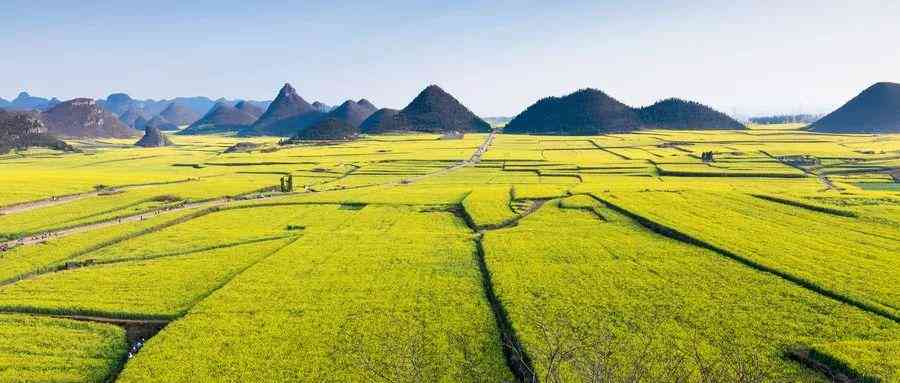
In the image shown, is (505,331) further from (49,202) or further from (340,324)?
(49,202)

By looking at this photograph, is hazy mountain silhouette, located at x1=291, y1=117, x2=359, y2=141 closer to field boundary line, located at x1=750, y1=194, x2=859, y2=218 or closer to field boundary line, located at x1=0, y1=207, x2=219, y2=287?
field boundary line, located at x1=0, y1=207, x2=219, y2=287

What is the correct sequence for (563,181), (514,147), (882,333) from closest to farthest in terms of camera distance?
(882,333)
(563,181)
(514,147)

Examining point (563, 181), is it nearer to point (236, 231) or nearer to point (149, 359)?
point (236, 231)

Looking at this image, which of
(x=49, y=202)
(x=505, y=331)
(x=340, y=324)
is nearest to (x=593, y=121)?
(x=49, y=202)

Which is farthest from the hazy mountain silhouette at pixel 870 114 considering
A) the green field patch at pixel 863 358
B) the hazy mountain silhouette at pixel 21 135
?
the hazy mountain silhouette at pixel 21 135

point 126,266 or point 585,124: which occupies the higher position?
point 585,124

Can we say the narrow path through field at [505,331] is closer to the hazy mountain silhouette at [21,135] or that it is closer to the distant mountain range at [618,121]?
the distant mountain range at [618,121]

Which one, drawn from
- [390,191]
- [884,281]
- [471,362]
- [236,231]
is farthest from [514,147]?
[471,362]
